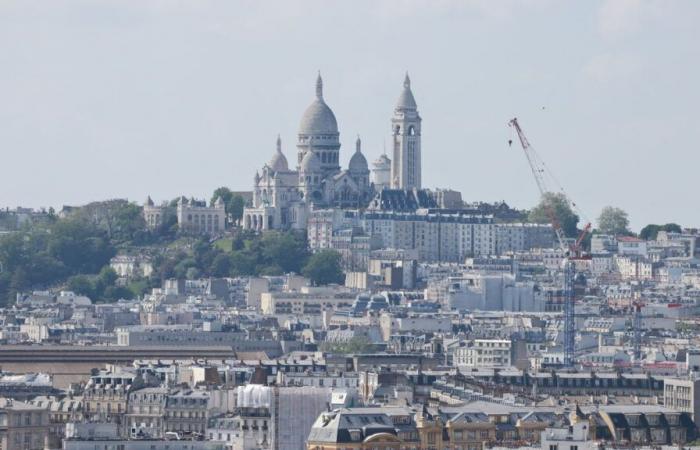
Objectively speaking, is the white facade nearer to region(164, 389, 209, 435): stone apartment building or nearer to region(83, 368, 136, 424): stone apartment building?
region(83, 368, 136, 424): stone apartment building

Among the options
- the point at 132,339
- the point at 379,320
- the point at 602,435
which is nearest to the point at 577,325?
the point at 379,320

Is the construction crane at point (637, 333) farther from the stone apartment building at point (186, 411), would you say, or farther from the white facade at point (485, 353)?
the stone apartment building at point (186, 411)

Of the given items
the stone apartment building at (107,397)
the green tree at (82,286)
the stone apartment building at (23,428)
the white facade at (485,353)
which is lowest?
the stone apartment building at (23,428)

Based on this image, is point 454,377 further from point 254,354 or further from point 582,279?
point 582,279

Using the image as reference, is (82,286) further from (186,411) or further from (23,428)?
(23,428)

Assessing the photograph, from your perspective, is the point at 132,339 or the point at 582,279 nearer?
the point at 132,339

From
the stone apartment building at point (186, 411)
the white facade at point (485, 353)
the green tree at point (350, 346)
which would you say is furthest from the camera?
the green tree at point (350, 346)

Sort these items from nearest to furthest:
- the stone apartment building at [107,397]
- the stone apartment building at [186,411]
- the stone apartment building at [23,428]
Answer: the stone apartment building at [23,428], the stone apartment building at [186,411], the stone apartment building at [107,397]

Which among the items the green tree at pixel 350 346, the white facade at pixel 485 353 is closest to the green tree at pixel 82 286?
the green tree at pixel 350 346

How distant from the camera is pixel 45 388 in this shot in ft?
346

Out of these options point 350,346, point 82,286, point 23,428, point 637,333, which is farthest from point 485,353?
point 82,286

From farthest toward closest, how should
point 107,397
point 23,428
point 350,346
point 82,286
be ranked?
point 82,286
point 350,346
point 107,397
point 23,428

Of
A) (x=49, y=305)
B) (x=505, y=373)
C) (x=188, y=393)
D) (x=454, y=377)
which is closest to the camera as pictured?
(x=188, y=393)

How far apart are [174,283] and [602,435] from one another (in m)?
115
